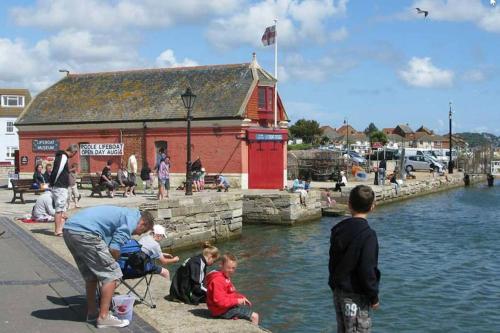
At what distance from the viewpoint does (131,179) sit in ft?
80.0

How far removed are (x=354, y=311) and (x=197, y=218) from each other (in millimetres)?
13891

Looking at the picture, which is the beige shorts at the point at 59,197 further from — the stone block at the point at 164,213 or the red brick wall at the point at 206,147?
the red brick wall at the point at 206,147

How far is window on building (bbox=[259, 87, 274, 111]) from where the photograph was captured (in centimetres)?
3145

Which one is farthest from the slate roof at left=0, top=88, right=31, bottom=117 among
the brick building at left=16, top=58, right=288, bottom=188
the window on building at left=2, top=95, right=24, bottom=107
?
the brick building at left=16, top=58, right=288, bottom=188

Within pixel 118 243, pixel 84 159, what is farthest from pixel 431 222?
pixel 118 243

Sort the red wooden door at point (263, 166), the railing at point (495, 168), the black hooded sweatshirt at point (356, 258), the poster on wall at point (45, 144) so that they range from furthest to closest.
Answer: the railing at point (495, 168) → the poster on wall at point (45, 144) → the red wooden door at point (263, 166) → the black hooded sweatshirt at point (356, 258)

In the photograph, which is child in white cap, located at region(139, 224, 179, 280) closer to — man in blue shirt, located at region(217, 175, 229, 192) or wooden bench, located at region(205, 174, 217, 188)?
man in blue shirt, located at region(217, 175, 229, 192)

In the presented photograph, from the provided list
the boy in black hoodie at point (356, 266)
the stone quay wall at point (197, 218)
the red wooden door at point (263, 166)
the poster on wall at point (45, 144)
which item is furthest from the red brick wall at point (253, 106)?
the boy in black hoodie at point (356, 266)

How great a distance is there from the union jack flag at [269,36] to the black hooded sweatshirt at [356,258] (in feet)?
93.9

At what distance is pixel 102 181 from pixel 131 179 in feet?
4.40

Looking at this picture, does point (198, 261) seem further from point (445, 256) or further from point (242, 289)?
point (445, 256)

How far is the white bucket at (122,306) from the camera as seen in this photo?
6.73 m

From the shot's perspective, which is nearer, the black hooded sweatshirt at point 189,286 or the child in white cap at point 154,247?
the child in white cap at point 154,247

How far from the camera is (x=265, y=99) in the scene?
1242 inches
